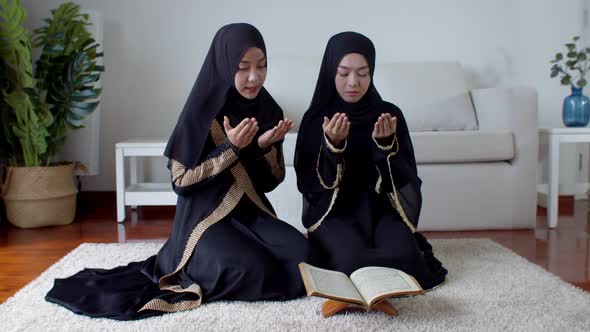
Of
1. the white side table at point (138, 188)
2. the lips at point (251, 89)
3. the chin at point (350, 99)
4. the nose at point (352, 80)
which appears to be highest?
the nose at point (352, 80)

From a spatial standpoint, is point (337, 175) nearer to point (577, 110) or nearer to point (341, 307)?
point (341, 307)

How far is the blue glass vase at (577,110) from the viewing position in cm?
337

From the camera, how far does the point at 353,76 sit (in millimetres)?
1981

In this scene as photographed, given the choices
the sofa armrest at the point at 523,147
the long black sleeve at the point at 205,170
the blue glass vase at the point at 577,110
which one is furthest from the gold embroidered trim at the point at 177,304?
the blue glass vase at the point at 577,110

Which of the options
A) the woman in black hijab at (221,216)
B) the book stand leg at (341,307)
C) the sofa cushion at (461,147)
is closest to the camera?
the book stand leg at (341,307)

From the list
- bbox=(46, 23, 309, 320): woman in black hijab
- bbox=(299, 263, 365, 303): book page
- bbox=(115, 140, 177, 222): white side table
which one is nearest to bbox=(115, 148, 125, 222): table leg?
bbox=(115, 140, 177, 222): white side table

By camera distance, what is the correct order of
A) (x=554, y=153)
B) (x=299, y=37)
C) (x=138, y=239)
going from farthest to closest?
(x=299, y=37)
(x=554, y=153)
(x=138, y=239)

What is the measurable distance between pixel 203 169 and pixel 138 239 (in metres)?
1.17

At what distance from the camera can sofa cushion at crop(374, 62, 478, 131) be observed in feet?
11.1

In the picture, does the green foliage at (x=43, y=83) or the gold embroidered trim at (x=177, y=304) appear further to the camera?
the green foliage at (x=43, y=83)

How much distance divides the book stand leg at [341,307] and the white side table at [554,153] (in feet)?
5.71

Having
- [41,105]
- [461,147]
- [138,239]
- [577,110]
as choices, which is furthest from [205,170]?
[577,110]

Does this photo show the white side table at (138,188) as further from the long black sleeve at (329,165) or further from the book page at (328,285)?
the book page at (328,285)

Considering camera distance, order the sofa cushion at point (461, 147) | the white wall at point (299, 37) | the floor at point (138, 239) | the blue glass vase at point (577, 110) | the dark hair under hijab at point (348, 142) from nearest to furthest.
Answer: the dark hair under hijab at point (348, 142)
the floor at point (138, 239)
the sofa cushion at point (461, 147)
the blue glass vase at point (577, 110)
the white wall at point (299, 37)
